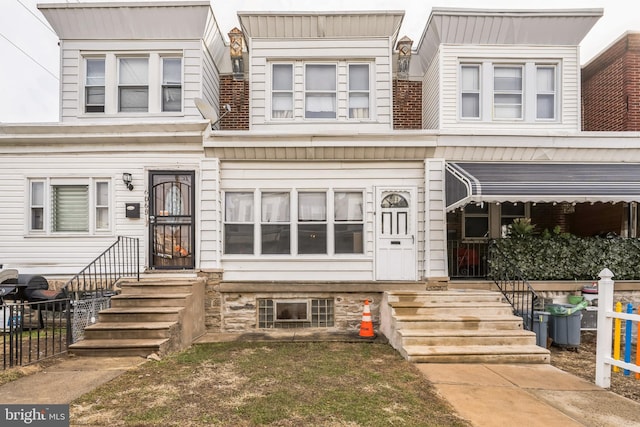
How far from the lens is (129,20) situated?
350 inches

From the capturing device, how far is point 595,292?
26.2 ft

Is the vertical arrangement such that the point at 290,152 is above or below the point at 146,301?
above

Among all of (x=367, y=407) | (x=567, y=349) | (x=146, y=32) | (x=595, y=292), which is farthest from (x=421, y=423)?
(x=146, y=32)

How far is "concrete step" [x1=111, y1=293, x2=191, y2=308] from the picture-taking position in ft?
23.0

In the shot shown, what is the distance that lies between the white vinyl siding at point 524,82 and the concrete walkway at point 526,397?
19.6 feet

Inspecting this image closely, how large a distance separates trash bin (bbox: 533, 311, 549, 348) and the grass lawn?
317 centimetres

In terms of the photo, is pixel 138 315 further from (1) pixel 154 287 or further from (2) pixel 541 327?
(2) pixel 541 327

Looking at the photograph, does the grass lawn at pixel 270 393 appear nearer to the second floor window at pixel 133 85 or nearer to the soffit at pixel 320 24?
the second floor window at pixel 133 85

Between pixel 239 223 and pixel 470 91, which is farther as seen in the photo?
pixel 470 91

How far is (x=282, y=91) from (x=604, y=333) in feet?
26.4

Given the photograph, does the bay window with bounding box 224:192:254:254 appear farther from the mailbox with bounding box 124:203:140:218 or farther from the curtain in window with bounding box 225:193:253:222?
the mailbox with bounding box 124:203:140:218

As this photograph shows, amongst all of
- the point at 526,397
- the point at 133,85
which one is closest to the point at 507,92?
the point at 526,397

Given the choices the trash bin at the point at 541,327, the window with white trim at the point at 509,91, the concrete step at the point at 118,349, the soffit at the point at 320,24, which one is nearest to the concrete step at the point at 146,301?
the concrete step at the point at 118,349

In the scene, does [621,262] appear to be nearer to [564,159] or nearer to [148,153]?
[564,159]
